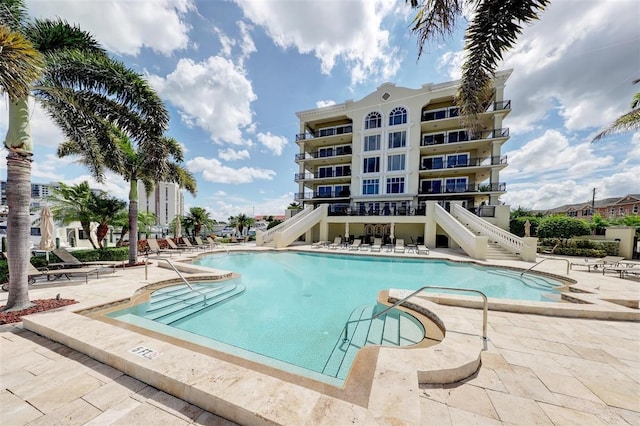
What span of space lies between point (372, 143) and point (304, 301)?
72.2 ft

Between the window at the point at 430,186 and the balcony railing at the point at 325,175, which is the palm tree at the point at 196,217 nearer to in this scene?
the balcony railing at the point at 325,175

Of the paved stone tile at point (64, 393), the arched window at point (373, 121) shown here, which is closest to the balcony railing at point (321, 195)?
the arched window at point (373, 121)

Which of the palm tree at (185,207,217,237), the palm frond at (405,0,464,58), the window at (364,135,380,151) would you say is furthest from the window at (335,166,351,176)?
the palm frond at (405,0,464,58)

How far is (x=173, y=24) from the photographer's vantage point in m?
9.23

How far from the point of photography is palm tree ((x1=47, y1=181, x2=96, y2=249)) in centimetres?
1167

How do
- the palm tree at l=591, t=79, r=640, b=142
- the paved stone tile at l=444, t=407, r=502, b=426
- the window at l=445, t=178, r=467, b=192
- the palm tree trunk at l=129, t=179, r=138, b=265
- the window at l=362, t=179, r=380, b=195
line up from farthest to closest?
the window at l=362, t=179, r=380, b=195
the window at l=445, t=178, r=467, b=192
the palm tree trunk at l=129, t=179, r=138, b=265
the palm tree at l=591, t=79, r=640, b=142
the paved stone tile at l=444, t=407, r=502, b=426

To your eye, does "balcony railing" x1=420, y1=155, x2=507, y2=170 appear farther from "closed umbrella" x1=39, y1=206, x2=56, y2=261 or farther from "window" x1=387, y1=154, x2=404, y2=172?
"closed umbrella" x1=39, y1=206, x2=56, y2=261

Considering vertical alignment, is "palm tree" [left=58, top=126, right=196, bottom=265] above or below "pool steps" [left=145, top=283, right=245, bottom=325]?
above

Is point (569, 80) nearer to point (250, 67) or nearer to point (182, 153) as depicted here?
point (250, 67)

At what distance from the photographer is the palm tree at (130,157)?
332 inches

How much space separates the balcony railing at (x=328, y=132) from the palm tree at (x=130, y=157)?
56.3ft

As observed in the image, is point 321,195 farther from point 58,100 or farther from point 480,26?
point 480,26

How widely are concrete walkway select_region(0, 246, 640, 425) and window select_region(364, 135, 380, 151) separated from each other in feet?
75.5

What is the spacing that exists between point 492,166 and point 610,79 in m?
Answer: 13.6
